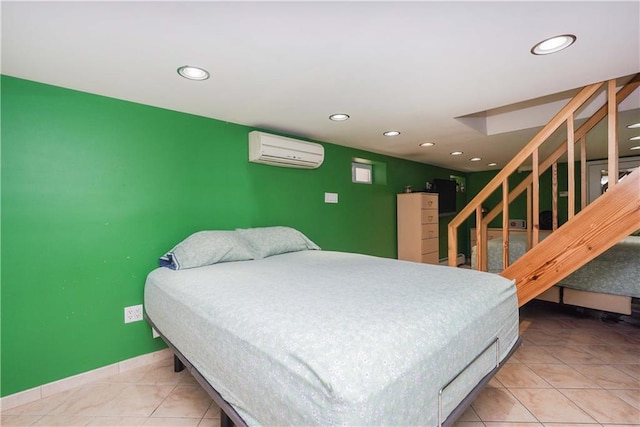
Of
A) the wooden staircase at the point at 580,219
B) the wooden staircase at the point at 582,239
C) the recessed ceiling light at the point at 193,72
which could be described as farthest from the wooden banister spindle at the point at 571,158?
the recessed ceiling light at the point at 193,72

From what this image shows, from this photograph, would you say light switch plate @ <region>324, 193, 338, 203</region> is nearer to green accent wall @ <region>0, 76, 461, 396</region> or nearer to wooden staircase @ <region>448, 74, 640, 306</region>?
green accent wall @ <region>0, 76, 461, 396</region>

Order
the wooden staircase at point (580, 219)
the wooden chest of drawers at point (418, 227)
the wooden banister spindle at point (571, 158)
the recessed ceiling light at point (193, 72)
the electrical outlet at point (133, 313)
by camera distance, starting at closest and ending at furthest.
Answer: the recessed ceiling light at point (193, 72)
the wooden staircase at point (580, 219)
the wooden banister spindle at point (571, 158)
the electrical outlet at point (133, 313)
the wooden chest of drawers at point (418, 227)

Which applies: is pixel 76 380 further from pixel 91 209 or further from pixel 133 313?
pixel 91 209

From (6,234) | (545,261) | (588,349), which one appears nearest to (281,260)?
(6,234)

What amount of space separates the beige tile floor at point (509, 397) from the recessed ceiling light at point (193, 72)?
2038 mm

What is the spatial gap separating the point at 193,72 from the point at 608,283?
3.93m

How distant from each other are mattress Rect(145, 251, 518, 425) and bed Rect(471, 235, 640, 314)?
1790mm

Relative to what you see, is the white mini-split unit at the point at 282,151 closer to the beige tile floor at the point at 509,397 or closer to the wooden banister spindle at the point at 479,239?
the wooden banister spindle at the point at 479,239

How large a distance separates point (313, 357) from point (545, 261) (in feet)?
6.88

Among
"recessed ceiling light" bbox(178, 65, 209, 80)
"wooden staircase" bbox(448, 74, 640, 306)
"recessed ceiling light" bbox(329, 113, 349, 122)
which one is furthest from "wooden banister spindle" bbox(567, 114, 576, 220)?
"recessed ceiling light" bbox(178, 65, 209, 80)

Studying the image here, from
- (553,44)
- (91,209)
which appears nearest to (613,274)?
(553,44)

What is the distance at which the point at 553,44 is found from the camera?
1512 millimetres

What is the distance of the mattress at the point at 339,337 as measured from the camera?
2.72 feet

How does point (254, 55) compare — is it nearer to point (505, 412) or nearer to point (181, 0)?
point (181, 0)
